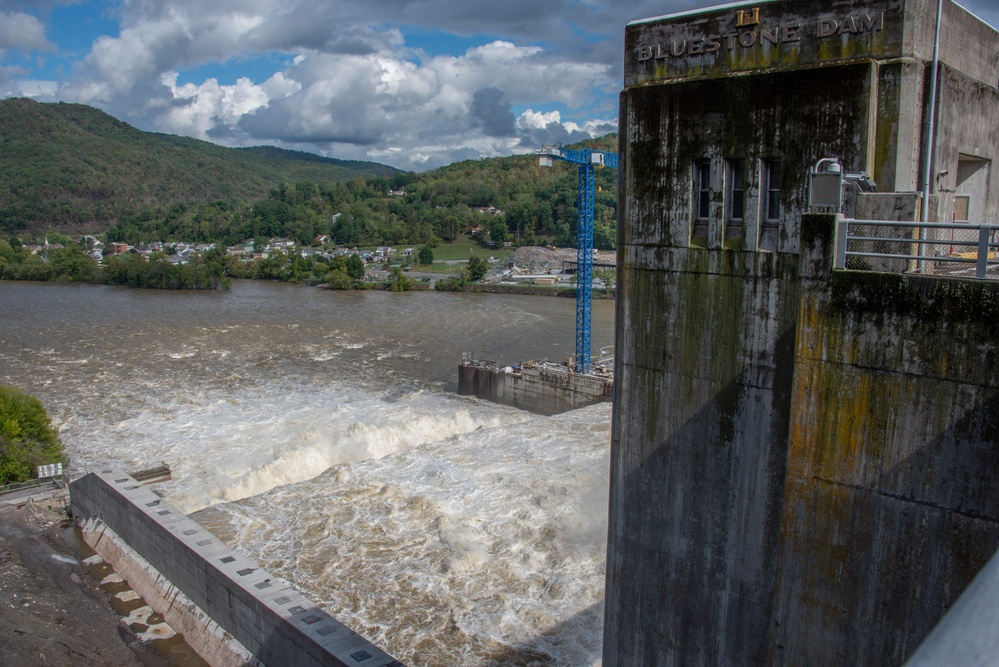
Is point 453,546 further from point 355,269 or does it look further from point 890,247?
point 355,269

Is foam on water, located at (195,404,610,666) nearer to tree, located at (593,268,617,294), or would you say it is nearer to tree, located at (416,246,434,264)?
tree, located at (593,268,617,294)

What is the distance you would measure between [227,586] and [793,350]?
15.7m

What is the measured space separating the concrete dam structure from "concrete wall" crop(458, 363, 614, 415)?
31.7m

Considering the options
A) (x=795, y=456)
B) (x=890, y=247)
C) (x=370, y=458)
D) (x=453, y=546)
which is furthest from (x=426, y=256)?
(x=795, y=456)

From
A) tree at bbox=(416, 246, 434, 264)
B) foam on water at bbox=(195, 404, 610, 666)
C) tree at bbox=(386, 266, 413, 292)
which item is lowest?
foam on water at bbox=(195, 404, 610, 666)

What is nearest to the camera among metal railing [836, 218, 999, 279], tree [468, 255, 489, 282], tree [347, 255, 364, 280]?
metal railing [836, 218, 999, 279]

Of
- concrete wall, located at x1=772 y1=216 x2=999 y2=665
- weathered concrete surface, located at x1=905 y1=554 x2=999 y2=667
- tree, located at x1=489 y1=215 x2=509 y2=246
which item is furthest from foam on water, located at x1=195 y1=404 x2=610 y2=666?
tree, located at x1=489 y1=215 x2=509 y2=246

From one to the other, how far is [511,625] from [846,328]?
584 inches

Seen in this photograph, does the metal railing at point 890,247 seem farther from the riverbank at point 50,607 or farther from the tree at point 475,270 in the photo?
the tree at point 475,270

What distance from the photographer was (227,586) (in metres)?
18.6

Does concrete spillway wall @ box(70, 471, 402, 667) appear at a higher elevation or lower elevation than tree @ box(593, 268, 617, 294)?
lower

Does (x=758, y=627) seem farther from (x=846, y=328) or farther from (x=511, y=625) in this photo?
(x=511, y=625)

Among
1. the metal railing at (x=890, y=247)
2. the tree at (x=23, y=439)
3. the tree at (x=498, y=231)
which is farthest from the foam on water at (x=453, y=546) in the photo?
the tree at (x=498, y=231)

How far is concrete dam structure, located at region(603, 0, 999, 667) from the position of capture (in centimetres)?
540
